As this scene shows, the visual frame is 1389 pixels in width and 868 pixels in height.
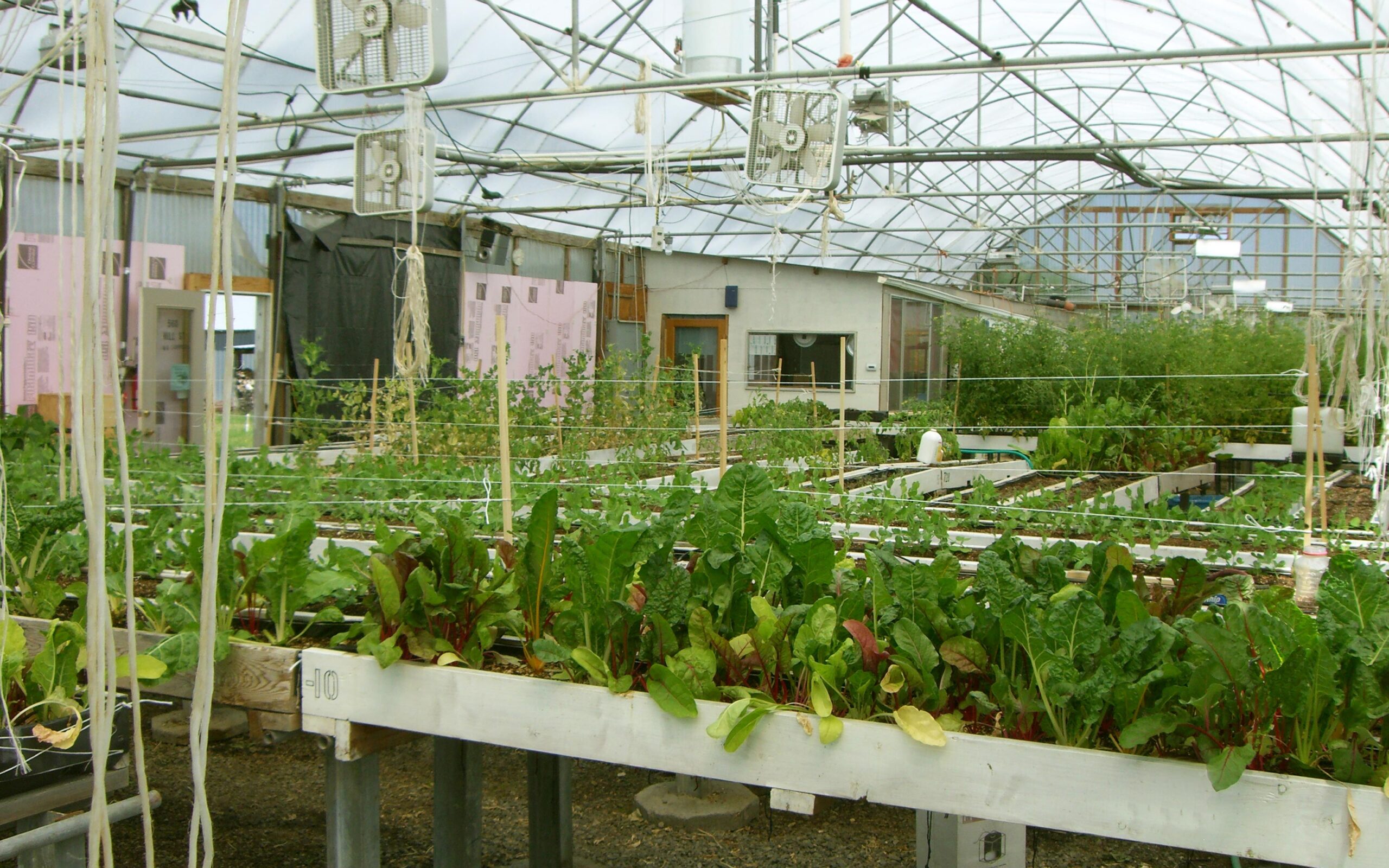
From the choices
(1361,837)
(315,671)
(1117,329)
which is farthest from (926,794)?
(1117,329)

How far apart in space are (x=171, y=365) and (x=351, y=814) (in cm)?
822

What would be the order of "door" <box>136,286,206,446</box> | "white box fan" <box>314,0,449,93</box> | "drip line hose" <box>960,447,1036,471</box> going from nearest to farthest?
"white box fan" <box>314,0,449,93</box> → "drip line hose" <box>960,447,1036,471</box> → "door" <box>136,286,206,446</box>

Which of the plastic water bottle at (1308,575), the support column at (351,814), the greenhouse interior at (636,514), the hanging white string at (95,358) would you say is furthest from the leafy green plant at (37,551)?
the plastic water bottle at (1308,575)

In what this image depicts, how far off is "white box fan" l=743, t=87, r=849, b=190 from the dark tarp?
20.2ft

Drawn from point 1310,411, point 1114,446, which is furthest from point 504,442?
point 1114,446

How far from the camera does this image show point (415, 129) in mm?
5219

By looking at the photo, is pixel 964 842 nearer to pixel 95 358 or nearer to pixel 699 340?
pixel 95 358

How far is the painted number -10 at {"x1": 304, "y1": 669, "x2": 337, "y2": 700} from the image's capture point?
2312mm

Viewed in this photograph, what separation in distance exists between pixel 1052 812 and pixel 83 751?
179 centimetres

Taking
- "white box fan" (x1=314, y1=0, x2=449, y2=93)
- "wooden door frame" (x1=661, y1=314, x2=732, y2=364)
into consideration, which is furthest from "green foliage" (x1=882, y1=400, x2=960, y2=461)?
"wooden door frame" (x1=661, y1=314, x2=732, y2=364)

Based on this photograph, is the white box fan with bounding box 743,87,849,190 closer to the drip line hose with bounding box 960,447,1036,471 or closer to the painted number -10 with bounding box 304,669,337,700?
the drip line hose with bounding box 960,447,1036,471

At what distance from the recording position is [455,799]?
102 inches

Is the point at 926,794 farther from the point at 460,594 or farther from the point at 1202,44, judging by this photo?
the point at 1202,44

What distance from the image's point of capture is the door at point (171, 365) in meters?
9.13
